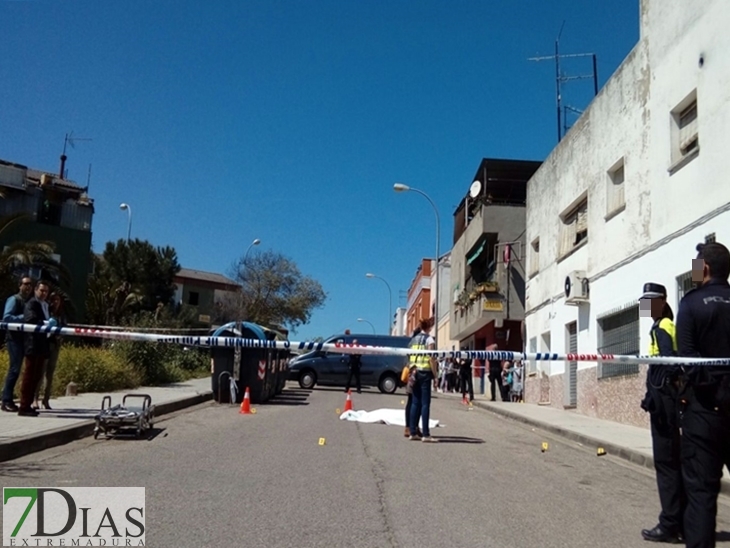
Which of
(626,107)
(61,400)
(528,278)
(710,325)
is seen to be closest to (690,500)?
(710,325)

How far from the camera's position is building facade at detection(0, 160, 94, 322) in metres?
37.2

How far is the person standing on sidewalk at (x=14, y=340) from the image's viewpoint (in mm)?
10297

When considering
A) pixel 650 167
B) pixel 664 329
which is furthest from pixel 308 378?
pixel 664 329

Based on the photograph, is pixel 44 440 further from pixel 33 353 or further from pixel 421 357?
pixel 421 357

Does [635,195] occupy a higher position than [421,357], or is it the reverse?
[635,195]

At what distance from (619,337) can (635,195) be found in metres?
3.13

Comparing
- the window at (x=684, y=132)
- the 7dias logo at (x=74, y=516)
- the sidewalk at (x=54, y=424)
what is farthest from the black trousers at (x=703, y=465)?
the window at (x=684, y=132)

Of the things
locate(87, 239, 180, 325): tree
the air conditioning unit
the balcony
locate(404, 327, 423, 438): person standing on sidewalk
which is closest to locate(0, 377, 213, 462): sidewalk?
locate(404, 327, 423, 438): person standing on sidewalk

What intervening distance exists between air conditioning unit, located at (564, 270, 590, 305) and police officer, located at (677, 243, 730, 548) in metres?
13.5

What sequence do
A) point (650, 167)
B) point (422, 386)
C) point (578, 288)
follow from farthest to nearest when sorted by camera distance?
point (578, 288)
point (650, 167)
point (422, 386)

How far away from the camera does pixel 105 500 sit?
5.89 m

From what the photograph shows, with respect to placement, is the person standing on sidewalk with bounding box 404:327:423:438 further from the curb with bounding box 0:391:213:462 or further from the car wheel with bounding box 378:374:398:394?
the car wheel with bounding box 378:374:398:394

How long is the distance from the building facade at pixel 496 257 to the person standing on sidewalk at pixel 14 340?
2102cm

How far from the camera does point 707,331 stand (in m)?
4.82
